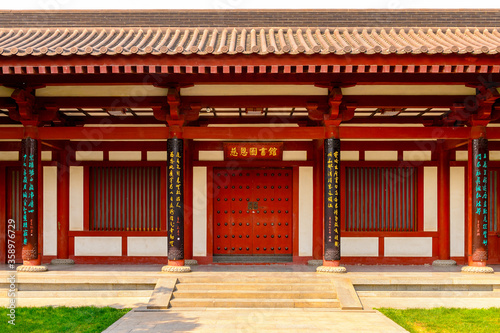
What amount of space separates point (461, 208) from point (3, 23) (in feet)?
35.3

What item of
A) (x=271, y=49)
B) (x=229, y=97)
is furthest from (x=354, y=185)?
(x=271, y=49)

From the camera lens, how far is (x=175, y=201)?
7973mm

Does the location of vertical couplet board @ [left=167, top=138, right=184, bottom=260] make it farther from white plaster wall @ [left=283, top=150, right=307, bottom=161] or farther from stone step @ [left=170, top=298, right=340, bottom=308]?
white plaster wall @ [left=283, top=150, right=307, bottom=161]

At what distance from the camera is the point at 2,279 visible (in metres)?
7.54

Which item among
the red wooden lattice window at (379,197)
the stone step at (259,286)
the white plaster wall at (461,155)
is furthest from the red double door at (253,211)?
the white plaster wall at (461,155)

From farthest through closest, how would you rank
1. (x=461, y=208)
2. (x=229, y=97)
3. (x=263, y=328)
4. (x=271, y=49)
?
1. (x=461, y=208)
2. (x=229, y=97)
3. (x=271, y=49)
4. (x=263, y=328)

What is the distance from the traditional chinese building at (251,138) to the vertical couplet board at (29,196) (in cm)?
2

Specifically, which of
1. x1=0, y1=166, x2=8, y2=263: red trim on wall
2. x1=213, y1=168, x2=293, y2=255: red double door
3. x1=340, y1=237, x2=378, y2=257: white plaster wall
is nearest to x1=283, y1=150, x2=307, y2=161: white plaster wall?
x1=213, y1=168, x2=293, y2=255: red double door

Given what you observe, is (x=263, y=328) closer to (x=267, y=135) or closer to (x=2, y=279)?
(x=267, y=135)

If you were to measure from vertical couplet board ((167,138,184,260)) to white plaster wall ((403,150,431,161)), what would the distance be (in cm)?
476

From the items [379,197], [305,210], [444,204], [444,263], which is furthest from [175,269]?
[444,204]

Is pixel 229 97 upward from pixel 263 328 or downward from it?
upward

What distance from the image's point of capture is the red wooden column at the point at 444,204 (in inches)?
376

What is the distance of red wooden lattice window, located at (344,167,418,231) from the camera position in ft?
32.2
